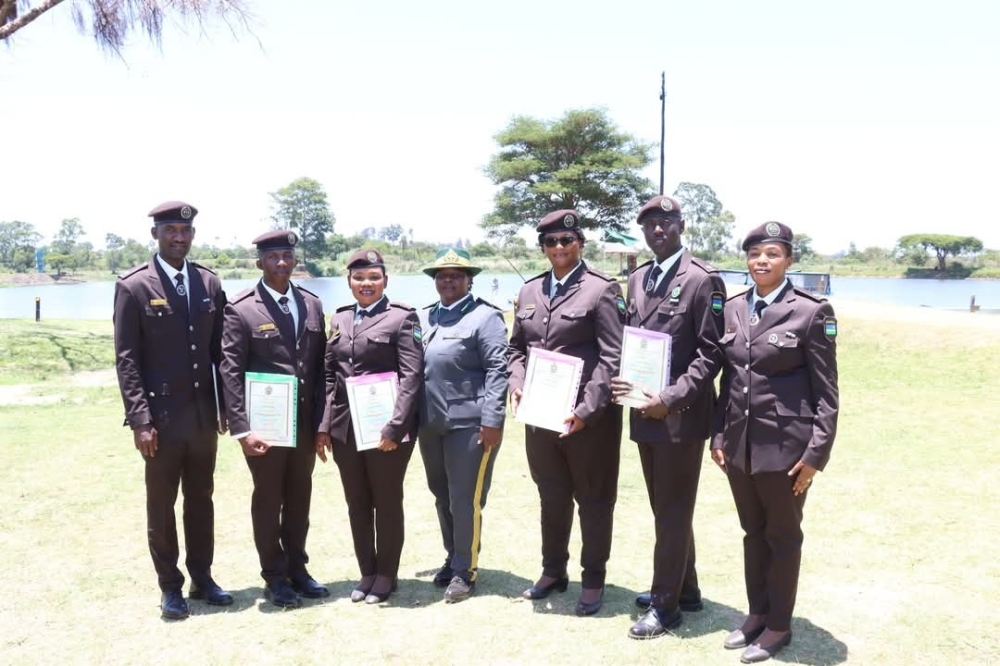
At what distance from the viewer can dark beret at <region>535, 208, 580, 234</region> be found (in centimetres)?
383

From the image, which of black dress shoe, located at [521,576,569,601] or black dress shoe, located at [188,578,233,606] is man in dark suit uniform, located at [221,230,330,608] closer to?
black dress shoe, located at [188,578,233,606]

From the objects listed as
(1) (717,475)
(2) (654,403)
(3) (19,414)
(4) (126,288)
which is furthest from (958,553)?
(3) (19,414)

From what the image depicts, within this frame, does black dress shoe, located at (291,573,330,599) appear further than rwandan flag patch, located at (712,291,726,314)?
Yes

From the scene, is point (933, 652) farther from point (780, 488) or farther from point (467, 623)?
point (467, 623)

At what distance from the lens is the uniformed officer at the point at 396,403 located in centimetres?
389

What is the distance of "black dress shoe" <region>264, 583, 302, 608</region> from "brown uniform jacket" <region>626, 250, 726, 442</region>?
1951 mm

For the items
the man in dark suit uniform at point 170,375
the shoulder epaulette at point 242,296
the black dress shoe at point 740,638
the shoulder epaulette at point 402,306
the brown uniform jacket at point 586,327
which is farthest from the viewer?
the shoulder epaulette at point 402,306

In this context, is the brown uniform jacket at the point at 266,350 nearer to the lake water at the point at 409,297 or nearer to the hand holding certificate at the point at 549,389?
the hand holding certificate at the point at 549,389

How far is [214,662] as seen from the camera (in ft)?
11.1

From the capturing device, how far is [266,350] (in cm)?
385

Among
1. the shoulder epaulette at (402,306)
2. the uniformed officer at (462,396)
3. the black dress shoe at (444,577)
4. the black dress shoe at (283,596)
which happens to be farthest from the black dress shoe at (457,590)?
the shoulder epaulette at (402,306)

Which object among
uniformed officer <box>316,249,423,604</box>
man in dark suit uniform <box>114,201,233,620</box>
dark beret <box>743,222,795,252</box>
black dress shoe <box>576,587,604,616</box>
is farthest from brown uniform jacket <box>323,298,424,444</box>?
dark beret <box>743,222,795,252</box>

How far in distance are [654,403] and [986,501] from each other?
3.69 metres

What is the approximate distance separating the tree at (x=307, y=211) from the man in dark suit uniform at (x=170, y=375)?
75.2m
